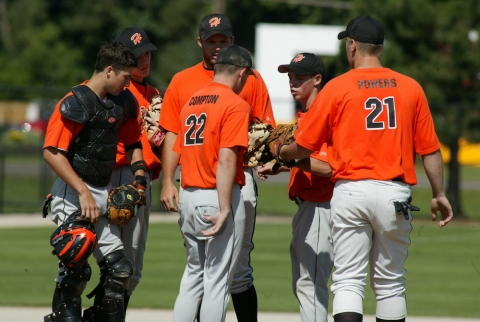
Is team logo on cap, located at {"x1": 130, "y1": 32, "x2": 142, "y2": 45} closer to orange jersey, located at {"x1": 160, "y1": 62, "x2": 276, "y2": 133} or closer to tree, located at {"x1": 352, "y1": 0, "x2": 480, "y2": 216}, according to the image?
orange jersey, located at {"x1": 160, "y1": 62, "x2": 276, "y2": 133}

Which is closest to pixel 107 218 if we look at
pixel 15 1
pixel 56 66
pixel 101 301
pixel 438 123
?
pixel 101 301

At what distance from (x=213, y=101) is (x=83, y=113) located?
977mm

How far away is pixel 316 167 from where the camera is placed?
571 centimetres

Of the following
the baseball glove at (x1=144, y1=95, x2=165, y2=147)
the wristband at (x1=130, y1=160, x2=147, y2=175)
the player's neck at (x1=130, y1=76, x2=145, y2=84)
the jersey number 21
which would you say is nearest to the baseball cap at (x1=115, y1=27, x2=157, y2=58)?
the player's neck at (x1=130, y1=76, x2=145, y2=84)

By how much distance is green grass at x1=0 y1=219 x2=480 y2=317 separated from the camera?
858 cm

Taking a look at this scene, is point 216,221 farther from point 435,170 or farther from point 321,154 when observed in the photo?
point 435,170

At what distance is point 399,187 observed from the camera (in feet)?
17.4

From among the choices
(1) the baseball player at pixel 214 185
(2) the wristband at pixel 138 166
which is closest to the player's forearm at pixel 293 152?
(1) the baseball player at pixel 214 185

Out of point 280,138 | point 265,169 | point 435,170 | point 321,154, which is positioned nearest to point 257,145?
point 280,138

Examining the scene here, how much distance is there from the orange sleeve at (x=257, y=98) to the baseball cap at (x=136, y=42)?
91 centimetres

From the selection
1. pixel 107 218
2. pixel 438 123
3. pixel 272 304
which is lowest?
pixel 272 304

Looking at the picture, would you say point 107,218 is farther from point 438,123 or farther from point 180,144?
point 438,123

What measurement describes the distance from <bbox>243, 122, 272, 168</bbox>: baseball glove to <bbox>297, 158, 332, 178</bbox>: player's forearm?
0.35 m

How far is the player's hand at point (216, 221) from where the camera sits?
5.40 meters
